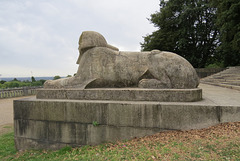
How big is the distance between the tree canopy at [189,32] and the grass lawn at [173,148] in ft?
61.1

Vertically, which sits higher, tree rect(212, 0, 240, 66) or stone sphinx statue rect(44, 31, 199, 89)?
tree rect(212, 0, 240, 66)

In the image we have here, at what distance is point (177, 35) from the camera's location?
20.1 metres

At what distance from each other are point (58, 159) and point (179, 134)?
2.43m

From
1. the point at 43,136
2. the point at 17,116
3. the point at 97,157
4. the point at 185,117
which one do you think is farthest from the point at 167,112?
the point at 17,116

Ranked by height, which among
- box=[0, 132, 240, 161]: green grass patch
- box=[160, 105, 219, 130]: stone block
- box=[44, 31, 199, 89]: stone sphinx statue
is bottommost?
box=[0, 132, 240, 161]: green grass patch

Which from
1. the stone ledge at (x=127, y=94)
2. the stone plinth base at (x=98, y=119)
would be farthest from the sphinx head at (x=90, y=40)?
the stone plinth base at (x=98, y=119)

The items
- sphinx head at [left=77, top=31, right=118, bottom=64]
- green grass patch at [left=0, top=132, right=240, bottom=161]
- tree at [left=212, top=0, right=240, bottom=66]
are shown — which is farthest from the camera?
tree at [left=212, top=0, right=240, bottom=66]

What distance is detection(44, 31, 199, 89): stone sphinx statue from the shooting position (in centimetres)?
379

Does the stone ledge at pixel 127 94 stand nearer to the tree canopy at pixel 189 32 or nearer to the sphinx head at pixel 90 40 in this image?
the sphinx head at pixel 90 40

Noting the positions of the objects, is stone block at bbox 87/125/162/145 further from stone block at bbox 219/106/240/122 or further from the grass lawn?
stone block at bbox 219/106/240/122

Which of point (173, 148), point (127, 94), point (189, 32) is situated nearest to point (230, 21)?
point (189, 32)

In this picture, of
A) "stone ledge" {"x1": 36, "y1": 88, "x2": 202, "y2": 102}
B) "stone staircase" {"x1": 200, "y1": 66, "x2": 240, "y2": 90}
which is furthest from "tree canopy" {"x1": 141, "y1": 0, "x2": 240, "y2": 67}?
"stone ledge" {"x1": 36, "y1": 88, "x2": 202, "y2": 102}

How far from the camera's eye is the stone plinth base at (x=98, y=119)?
295 centimetres

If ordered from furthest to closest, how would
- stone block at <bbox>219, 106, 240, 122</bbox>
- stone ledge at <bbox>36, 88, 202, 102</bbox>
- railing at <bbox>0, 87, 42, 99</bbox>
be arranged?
1. railing at <bbox>0, 87, 42, 99</bbox>
2. stone ledge at <bbox>36, 88, 202, 102</bbox>
3. stone block at <bbox>219, 106, 240, 122</bbox>
